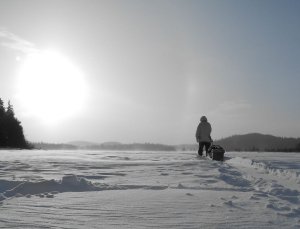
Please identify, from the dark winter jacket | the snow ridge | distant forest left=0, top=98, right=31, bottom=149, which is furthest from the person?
distant forest left=0, top=98, right=31, bottom=149

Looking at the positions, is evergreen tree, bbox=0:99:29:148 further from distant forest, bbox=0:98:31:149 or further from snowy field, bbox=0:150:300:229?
snowy field, bbox=0:150:300:229

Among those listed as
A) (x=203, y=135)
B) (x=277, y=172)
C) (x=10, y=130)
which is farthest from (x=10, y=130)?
(x=277, y=172)

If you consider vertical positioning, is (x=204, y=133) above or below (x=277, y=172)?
above

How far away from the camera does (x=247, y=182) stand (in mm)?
Answer: 6828

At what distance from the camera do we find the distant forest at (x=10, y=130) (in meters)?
50.4

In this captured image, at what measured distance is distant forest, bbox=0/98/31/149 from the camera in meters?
50.4

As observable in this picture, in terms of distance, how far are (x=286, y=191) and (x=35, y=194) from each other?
12.2 ft

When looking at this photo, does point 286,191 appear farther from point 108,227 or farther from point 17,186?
point 17,186

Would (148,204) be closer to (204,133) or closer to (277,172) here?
(277,172)

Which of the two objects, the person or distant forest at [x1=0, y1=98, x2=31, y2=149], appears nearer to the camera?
the person

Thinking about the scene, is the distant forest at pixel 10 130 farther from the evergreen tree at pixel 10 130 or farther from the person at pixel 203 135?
the person at pixel 203 135

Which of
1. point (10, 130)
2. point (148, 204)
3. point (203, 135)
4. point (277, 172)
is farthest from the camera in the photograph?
point (10, 130)

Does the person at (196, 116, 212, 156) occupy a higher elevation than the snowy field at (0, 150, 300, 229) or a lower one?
higher

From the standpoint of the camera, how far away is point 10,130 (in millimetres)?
52062
